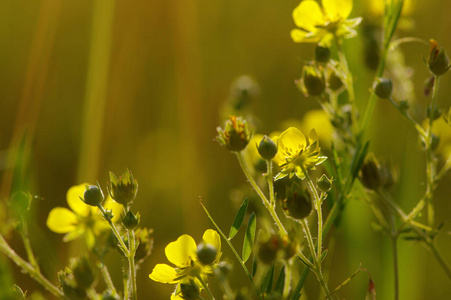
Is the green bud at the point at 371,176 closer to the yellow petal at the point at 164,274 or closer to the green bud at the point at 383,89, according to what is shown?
the green bud at the point at 383,89

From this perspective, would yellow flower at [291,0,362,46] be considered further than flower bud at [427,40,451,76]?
Yes

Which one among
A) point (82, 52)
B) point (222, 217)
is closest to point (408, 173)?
point (222, 217)

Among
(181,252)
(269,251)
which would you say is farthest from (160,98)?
(269,251)

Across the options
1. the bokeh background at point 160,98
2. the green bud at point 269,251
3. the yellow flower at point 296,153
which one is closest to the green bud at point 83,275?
the green bud at point 269,251

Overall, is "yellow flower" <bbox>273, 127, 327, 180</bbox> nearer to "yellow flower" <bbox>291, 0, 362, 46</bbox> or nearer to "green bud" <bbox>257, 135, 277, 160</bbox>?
"green bud" <bbox>257, 135, 277, 160</bbox>

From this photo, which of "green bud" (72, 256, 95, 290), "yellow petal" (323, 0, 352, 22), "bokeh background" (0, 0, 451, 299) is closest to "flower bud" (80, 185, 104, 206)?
"green bud" (72, 256, 95, 290)

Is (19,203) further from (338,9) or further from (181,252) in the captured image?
(338,9)
